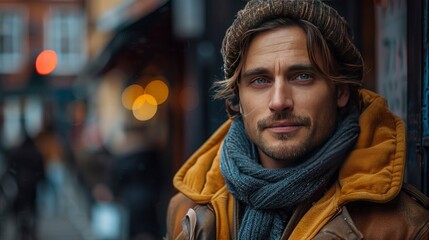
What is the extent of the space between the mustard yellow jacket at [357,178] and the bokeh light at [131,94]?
11054 mm

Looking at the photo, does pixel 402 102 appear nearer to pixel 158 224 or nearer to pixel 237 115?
pixel 237 115

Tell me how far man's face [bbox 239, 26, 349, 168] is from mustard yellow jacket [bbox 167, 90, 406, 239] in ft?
0.43

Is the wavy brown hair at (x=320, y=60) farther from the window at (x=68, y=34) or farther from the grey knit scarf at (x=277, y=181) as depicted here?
the window at (x=68, y=34)

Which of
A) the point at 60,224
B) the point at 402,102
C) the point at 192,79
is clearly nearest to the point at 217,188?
the point at 402,102

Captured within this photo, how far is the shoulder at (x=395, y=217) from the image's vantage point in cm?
241

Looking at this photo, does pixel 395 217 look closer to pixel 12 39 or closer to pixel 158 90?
pixel 158 90

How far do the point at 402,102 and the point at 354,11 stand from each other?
126 centimetres

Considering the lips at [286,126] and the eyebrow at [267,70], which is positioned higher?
the eyebrow at [267,70]

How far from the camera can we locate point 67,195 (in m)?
22.0

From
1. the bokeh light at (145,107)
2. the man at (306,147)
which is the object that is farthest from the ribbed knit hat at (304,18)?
the bokeh light at (145,107)

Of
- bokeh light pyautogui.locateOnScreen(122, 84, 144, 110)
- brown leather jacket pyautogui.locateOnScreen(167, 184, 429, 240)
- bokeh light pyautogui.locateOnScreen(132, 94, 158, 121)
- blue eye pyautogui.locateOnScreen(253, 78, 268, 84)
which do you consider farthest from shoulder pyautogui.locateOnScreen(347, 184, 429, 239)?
bokeh light pyautogui.locateOnScreen(122, 84, 144, 110)

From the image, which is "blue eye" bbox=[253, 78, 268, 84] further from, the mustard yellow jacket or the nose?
the mustard yellow jacket

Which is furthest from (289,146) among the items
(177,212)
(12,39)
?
(12,39)

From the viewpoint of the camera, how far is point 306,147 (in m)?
2.52
